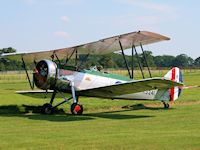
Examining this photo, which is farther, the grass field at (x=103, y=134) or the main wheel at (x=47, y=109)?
the main wheel at (x=47, y=109)

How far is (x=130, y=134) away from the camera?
37.4ft

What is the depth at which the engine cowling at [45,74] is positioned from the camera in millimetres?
18156

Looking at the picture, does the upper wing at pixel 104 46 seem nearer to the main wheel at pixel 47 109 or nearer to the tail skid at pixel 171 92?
the main wheel at pixel 47 109

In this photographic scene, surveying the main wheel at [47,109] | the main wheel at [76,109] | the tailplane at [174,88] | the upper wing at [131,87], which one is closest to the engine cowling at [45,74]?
the main wheel at [47,109]

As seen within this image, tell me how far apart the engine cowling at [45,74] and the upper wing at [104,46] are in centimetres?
129

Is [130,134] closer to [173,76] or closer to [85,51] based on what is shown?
[85,51]

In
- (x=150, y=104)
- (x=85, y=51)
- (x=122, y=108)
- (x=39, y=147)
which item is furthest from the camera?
(x=150, y=104)

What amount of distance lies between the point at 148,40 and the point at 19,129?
8.16 metres

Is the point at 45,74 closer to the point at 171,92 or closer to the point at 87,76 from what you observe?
the point at 87,76

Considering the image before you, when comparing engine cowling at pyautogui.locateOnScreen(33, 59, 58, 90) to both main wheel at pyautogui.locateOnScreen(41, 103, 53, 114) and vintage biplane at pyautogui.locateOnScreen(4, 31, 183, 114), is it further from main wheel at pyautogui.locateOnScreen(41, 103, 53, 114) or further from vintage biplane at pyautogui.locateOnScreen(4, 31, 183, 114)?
main wheel at pyautogui.locateOnScreen(41, 103, 53, 114)

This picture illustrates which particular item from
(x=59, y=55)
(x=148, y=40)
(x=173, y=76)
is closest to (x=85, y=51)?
(x=59, y=55)

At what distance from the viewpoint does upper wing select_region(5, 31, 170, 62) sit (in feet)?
58.3

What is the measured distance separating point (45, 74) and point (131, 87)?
144 inches

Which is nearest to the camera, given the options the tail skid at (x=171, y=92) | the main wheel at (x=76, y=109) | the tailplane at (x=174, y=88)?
the main wheel at (x=76, y=109)
